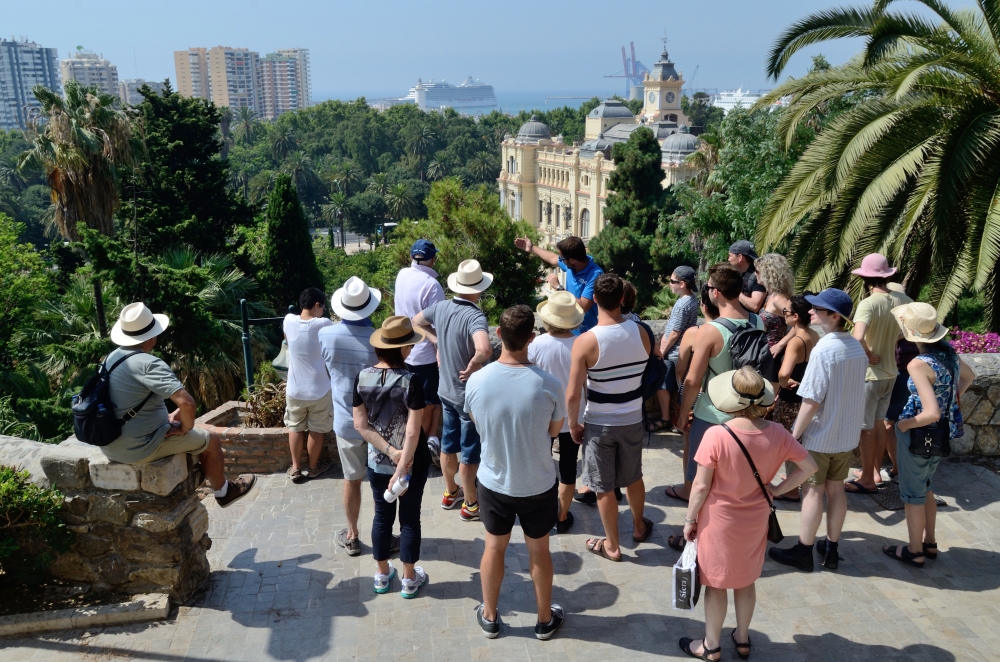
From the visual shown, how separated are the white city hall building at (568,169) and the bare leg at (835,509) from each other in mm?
61155

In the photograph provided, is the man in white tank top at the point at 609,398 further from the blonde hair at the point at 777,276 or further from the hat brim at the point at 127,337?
the hat brim at the point at 127,337

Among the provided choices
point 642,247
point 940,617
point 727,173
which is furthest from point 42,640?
point 642,247

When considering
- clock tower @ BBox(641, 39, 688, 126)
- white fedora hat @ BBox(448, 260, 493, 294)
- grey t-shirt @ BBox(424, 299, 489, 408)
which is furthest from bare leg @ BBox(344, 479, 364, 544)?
clock tower @ BBox(641, 39, 688, 126)

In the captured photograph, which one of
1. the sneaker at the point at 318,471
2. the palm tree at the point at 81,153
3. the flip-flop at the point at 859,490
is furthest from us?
the palm tree at the point at 81,153

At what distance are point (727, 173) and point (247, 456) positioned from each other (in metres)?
10.1

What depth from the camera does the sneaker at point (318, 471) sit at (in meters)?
6.43

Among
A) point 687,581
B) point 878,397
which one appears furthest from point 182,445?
point 878,397

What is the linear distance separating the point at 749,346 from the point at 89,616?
4253 millimetres

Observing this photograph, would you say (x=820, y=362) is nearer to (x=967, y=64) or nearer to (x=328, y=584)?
(x=328, y=584)

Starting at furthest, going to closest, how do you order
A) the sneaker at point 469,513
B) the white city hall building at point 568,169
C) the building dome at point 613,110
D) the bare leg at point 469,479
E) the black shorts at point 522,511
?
the building dome at point 613,110, the white city hall building at point 568,169, the sneaker at point 469,513, the bare leg at point 469,479, the black shorts at point 522,511

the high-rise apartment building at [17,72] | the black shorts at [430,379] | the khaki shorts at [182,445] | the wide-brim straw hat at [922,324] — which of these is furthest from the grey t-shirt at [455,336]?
the high-rise apartment building at [17,72]

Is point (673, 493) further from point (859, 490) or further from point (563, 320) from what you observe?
point (563, 320)

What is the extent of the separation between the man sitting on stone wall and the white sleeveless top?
7.55ft

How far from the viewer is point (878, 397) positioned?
228 inches
